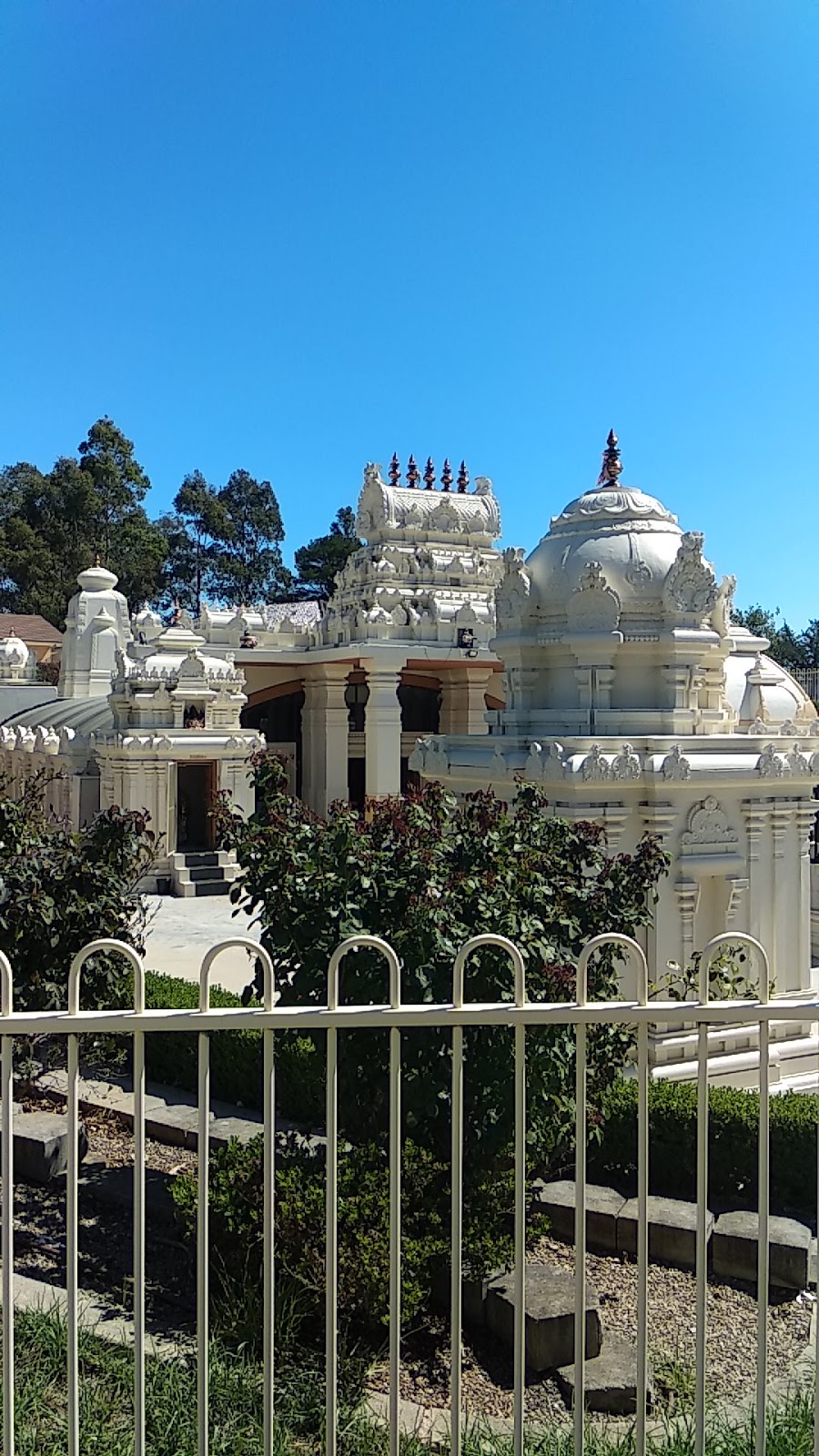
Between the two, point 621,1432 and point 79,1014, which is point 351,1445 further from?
point 79,1014

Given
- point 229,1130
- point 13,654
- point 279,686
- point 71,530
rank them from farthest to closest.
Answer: point 71,530 → point 13,654 → point 279,686 → point 229,1130

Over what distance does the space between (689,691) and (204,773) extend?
522 inches

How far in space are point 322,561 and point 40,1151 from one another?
193 ft

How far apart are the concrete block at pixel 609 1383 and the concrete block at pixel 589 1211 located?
50.2 inches

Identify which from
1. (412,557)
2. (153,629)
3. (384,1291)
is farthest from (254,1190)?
(412,557)

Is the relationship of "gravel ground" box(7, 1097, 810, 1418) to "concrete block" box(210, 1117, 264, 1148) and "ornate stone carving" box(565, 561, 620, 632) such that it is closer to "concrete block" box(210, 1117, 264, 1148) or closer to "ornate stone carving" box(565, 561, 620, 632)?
"concrete block" box(210, 1117, 264, 1148)

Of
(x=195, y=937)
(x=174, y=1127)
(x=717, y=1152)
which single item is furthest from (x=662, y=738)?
(x=195, y=937)

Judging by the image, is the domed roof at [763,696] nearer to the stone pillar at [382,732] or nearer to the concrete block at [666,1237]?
the concrete block at [666,1237]

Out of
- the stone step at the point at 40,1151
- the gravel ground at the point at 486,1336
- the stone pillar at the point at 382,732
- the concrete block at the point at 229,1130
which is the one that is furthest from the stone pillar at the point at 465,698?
the gravel ground at the point at 486,1336

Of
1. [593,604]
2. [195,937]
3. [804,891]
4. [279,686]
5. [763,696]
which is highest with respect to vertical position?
[593,604]

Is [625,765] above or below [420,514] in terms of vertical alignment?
below

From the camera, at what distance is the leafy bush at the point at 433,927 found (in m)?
5.04

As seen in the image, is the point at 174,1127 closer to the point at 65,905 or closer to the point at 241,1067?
the point at 241,1067

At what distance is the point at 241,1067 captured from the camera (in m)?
8.63
